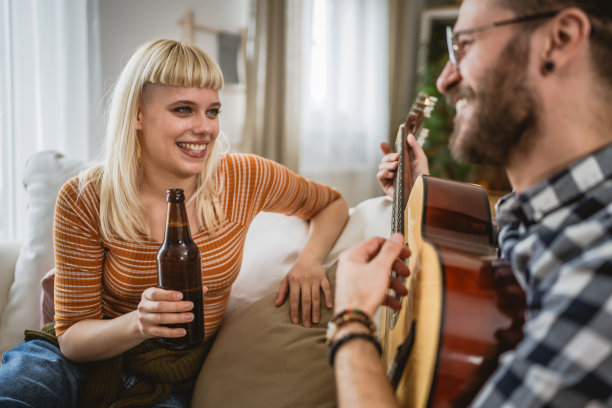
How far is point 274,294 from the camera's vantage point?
1.33 metres

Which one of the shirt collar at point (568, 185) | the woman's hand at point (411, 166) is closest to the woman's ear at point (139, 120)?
the woman's hand at point (411, 166)

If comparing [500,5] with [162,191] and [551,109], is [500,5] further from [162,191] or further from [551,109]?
[162,191]

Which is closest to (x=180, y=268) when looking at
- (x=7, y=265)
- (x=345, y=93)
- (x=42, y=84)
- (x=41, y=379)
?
(x=41, y=379)

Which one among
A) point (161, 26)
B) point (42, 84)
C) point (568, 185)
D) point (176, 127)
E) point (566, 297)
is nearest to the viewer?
point (566, 297)

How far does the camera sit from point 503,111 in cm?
74

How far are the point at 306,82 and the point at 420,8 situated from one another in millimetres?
2154

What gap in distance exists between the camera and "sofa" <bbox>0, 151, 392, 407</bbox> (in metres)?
1.10

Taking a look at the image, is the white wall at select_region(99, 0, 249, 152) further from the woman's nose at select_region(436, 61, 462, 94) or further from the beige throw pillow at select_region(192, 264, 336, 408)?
the woman's nose at select_region(436, 61, 462, 94)

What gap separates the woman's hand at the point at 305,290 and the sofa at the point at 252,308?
24 millimetres

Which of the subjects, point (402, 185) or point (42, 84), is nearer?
point (402, 185)

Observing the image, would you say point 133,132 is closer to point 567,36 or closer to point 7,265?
point 7,265

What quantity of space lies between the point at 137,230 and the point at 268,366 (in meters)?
0.51

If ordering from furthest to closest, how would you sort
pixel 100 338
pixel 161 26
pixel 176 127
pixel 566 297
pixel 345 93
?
pixel 345 93 < pixel 161 26 < pixel 176 127 < pixel 100 338 < pixel 566 297

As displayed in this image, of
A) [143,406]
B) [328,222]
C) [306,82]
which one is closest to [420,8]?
[306,82]
